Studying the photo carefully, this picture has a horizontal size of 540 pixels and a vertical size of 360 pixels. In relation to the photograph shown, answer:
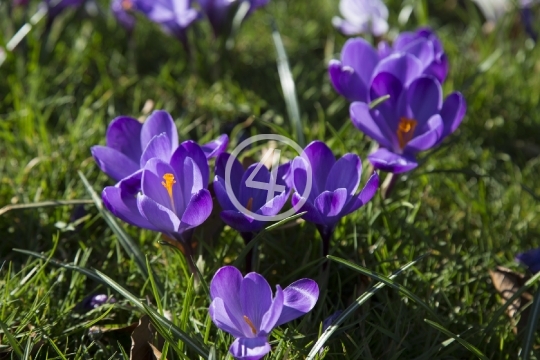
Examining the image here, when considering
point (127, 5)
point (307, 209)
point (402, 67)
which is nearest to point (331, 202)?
point (307, 209)

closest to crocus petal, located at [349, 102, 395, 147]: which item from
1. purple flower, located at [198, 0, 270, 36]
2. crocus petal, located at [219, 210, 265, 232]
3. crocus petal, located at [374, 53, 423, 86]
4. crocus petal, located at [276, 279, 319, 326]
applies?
crocus petal, located at [374, 53, 423, 86]

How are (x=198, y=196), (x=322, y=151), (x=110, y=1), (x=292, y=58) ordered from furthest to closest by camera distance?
(x=110, y=1) < (x=292, y=58) < (x=322, y=151) < (x=198, y=196)

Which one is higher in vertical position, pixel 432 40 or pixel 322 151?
pixel 322 151

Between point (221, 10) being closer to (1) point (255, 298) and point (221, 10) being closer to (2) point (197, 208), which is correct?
(2) point (197, 208)

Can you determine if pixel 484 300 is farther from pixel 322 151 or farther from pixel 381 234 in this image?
pixel 322 151

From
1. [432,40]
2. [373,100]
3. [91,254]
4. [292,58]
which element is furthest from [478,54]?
[91,254]

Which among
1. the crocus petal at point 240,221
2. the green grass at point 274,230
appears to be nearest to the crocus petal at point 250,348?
the green grass at point 274,230

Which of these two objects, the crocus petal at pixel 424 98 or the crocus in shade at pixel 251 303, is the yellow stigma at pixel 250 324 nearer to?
the crocus in shade at pixel 251 303
